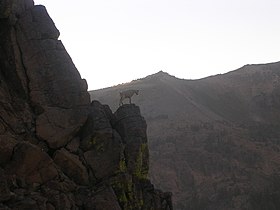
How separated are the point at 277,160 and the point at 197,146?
1131 cm

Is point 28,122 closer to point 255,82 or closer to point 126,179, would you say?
point 126,179

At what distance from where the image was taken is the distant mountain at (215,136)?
163ft

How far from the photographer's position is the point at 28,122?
1688 cm

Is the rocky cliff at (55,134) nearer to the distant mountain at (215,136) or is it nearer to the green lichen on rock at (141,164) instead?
the green lichen on rock at (141,164)

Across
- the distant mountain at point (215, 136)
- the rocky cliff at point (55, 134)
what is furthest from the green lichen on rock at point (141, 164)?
the distant mountain at point (215, 136)

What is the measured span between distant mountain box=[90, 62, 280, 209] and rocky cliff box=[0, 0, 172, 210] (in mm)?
31255

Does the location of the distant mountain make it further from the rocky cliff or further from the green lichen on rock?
the rocky cliff

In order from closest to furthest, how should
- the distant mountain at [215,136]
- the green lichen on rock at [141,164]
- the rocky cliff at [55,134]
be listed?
the rocky cliff at [55,134] < the green lichen on rock at [141,164] < the distant mountain at [215,136]

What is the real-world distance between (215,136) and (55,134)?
48.3m

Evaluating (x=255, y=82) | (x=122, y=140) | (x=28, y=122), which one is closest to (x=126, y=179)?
(x=122, y=140)

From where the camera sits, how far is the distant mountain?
49.7 metres

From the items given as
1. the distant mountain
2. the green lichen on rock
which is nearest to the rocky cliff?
the green lichen on rock

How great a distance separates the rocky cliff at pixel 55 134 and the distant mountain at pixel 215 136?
3126cm

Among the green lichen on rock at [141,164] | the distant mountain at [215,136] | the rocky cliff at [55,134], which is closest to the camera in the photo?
the rocky cliff at [55,134]
